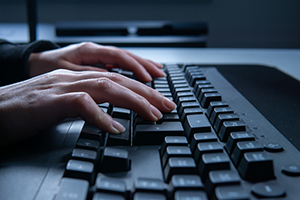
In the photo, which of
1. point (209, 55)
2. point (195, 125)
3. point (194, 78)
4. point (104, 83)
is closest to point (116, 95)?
point (104, 83)

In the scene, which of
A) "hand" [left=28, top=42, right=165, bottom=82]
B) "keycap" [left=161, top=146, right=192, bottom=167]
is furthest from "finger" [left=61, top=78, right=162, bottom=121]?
"hand" [left=28, top=42, right=165, bottom=82]

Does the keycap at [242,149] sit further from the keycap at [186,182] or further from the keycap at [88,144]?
the keycap at [88,144]

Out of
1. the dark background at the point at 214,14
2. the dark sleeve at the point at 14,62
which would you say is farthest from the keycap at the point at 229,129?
the dark background at the point at 214,14

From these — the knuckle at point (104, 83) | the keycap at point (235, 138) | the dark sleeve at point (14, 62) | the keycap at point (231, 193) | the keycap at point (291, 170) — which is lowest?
the dark sleeve at point (14, 62)

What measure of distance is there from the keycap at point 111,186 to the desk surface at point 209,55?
70 cm

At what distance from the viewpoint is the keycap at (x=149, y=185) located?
0.97 feet

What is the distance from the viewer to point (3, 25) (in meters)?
1.31

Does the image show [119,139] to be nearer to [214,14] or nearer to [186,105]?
[186,105]

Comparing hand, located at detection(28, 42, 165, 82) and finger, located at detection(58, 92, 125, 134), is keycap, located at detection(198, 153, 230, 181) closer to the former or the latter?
finger, located at detection(58, 92, 125, 134)

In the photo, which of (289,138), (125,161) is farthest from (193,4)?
(125,161)

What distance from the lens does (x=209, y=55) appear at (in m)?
1.07

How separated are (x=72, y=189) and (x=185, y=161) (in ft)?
0.43

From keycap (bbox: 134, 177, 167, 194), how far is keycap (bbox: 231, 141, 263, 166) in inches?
3.9

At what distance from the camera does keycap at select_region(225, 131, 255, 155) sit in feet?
1.21
